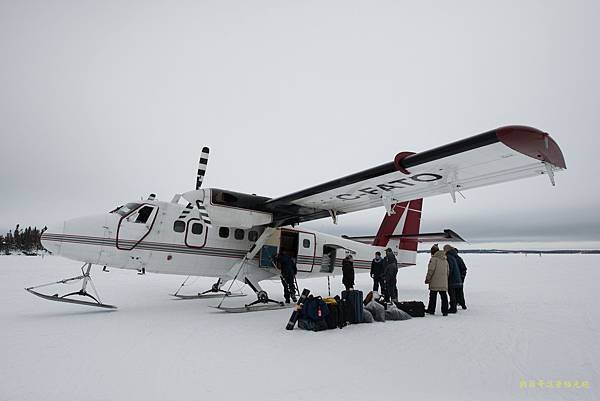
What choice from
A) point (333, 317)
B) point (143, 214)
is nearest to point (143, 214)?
point (143, 214)

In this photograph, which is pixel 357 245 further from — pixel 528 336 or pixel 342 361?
pixel 342 361

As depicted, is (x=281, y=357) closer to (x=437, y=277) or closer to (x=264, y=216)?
(x=264, y=216)

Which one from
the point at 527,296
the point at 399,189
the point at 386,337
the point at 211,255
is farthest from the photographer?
the point at 527,296

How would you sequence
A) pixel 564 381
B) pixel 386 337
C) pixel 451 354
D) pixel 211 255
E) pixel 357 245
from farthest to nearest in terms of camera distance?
pixel 357 245
pixel 211 255
pixel 386 337
pixel 451 354
pixel 564 381

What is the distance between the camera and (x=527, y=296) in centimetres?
1088

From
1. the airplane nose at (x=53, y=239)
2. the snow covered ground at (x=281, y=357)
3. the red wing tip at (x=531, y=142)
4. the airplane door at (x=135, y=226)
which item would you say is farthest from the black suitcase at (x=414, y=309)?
the airplane nose at (x=53, y=239)

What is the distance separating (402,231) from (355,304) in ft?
23.7

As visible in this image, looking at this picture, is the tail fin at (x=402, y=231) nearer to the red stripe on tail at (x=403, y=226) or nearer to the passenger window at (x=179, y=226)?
the red stripe on tail at (x=403, y=226)

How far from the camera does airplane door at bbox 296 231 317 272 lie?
420 inches

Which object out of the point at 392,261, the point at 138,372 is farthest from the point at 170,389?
the point at 392,261

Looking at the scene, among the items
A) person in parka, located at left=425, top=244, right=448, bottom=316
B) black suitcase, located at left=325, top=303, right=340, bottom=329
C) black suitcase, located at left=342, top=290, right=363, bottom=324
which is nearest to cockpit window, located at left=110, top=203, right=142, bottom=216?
black suitcase, located at left=325, top=303, right=340, bottom=329

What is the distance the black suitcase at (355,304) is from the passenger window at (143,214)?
553 cm

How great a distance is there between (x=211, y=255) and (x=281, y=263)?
6.69ft

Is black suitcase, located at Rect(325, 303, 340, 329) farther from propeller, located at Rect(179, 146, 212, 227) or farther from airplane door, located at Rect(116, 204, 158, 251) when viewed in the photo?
airplane door, located at Rect(116, 204, 158, 251)
